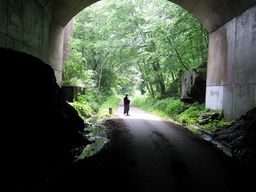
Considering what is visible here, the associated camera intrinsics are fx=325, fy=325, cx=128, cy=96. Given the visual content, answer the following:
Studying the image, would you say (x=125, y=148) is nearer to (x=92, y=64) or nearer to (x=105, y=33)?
(x=105, y=33)

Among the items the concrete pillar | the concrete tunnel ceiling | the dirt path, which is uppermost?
the concrete tunnel ceiling

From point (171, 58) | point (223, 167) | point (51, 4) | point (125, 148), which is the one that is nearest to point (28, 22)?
point (51, 4)

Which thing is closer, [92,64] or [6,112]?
[6,112]

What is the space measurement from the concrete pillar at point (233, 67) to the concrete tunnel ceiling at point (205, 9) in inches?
12.1

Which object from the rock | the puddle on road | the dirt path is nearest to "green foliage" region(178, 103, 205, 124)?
the puddle on road

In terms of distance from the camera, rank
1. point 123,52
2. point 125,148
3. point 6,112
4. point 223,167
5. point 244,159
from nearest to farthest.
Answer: point 6,112, point 223,167, point 244,159, point 125,148, point 123,52

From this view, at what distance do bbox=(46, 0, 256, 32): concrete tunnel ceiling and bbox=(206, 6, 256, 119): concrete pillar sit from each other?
31 cm

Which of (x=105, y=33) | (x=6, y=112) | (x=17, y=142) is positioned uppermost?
(x=105, y=33)

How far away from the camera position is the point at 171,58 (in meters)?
22.4

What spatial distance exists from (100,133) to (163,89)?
1824 centimetres

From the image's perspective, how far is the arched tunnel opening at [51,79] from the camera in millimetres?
6480

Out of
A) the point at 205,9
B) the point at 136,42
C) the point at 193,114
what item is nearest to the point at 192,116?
the point at 193,114

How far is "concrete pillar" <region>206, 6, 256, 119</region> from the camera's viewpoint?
11680 millimetres

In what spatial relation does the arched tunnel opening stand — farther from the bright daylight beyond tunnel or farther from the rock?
the bright daylight beyond tunnel
